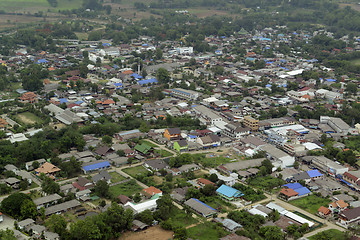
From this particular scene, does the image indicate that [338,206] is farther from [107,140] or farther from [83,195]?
[107,140]

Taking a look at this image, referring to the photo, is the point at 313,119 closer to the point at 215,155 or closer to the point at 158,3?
the point at 215,155

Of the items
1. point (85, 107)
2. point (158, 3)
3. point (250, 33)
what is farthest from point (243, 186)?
point (158, 3)

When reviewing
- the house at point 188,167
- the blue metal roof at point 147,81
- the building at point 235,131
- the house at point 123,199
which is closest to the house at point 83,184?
the house at point 123,199

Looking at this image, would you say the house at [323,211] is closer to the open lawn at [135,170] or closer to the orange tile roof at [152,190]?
the orange tile roof at [152,190]

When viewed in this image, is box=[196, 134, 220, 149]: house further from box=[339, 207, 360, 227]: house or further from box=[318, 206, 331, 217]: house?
box=[339, 207, 360, 227]: house

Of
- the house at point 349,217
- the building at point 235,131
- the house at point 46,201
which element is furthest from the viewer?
the building at point 235,131

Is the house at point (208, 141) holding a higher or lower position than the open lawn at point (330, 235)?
lower
